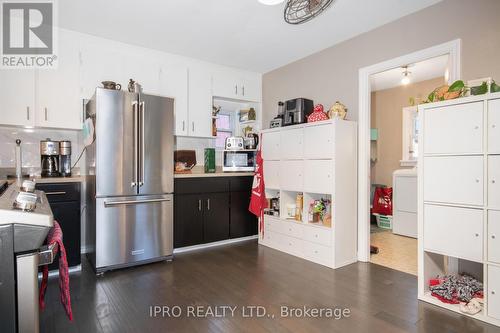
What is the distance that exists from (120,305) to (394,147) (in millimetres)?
4926

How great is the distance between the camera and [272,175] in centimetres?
368

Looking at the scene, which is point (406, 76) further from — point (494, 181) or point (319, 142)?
point (494, 181)

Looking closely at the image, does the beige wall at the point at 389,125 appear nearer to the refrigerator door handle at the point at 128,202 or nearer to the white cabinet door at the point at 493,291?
the white cabinet door at the point at 493,291

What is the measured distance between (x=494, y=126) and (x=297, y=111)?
6.38ft

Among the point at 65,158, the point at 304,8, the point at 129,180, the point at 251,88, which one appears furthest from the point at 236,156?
the point at 304,8

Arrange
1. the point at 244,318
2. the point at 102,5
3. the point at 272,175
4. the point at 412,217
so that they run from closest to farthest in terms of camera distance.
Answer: the point at 244,318
the point at 102,5
the point at 272,175
the point at 412,217

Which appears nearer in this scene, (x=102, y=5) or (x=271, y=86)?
(x=102, y=5)

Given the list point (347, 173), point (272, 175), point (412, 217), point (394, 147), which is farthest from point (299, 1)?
point (394, 147)

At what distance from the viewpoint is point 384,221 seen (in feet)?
15.4

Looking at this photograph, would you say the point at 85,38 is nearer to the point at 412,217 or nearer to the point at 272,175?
the point at 272,175

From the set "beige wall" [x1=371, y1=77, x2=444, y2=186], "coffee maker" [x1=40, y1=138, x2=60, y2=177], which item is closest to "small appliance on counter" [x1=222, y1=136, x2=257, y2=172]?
"coffee maker" [x1=40, y1=138, x2=60, y2=177]

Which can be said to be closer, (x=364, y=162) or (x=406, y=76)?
(x=364, y=162)

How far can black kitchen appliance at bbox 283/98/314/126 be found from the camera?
3420 mm

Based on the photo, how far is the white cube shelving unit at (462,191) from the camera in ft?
6.02
